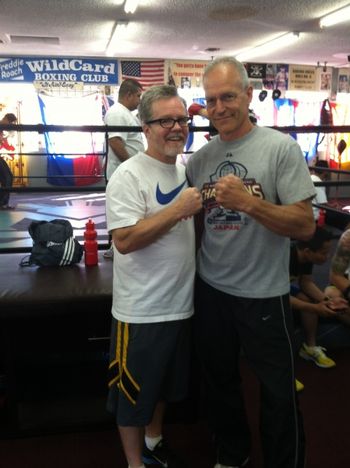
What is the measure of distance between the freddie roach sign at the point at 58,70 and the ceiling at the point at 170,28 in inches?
6.7

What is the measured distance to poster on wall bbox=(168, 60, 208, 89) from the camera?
9805 millimetres

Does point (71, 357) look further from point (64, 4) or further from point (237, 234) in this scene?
point (64, 4)

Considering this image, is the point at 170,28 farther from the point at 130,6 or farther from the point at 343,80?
the point at 343,80

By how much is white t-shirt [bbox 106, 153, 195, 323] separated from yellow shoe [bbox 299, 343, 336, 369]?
4.48ft

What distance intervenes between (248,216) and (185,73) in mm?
9165

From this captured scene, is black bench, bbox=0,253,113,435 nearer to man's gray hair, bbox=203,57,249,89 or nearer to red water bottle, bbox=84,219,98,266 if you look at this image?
red water bottle, bbox=84,219,98,266

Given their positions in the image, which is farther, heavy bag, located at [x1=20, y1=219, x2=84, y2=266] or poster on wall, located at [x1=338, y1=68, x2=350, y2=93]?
poster on wall, located at [x1=338, y1=68, x2=350, y2=93]

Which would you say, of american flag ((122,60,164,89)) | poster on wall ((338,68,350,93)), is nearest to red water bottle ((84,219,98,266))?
american flag ((122,60,164,89))

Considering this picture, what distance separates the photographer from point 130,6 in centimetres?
557

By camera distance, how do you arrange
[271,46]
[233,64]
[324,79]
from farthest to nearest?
[324,79] → [271,46] → [233,64]

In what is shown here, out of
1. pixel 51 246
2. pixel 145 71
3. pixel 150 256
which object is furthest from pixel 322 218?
pixel 145 71

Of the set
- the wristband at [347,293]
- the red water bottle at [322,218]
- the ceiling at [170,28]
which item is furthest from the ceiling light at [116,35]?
the wristband at [347,293]

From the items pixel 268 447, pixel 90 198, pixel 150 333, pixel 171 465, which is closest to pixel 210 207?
pixel 150 333

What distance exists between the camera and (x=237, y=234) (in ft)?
4.91
